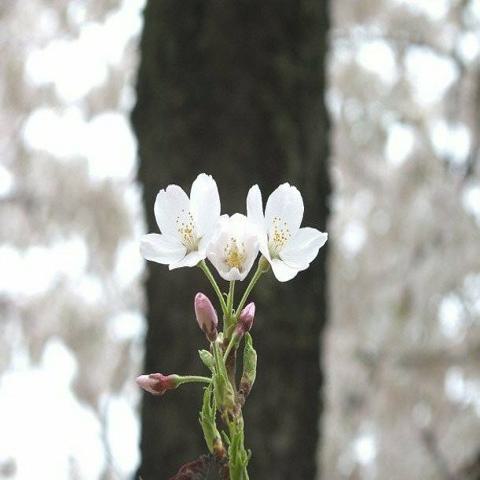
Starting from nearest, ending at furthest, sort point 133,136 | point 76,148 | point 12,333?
point 133,136 → point 76,148 → point 12,333

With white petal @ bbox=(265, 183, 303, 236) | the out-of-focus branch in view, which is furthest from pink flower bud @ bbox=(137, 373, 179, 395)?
the out-of-focus branch

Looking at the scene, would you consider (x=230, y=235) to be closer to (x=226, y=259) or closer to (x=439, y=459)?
(x=226, y=259)

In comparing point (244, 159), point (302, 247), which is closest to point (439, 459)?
point (244, 159)

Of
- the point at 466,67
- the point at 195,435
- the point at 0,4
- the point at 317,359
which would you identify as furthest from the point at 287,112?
the point at 0,4

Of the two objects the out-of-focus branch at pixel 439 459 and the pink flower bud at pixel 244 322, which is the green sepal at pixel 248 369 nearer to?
the pink flower bud at pixel 244 322

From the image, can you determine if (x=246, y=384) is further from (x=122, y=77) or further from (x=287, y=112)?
(x=122, y=77)

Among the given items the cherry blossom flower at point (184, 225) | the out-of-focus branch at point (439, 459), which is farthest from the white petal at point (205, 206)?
the out-of-focus branch at point (439, 459)

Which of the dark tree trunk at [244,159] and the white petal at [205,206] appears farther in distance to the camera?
the dark tree trunk at [244,159]
